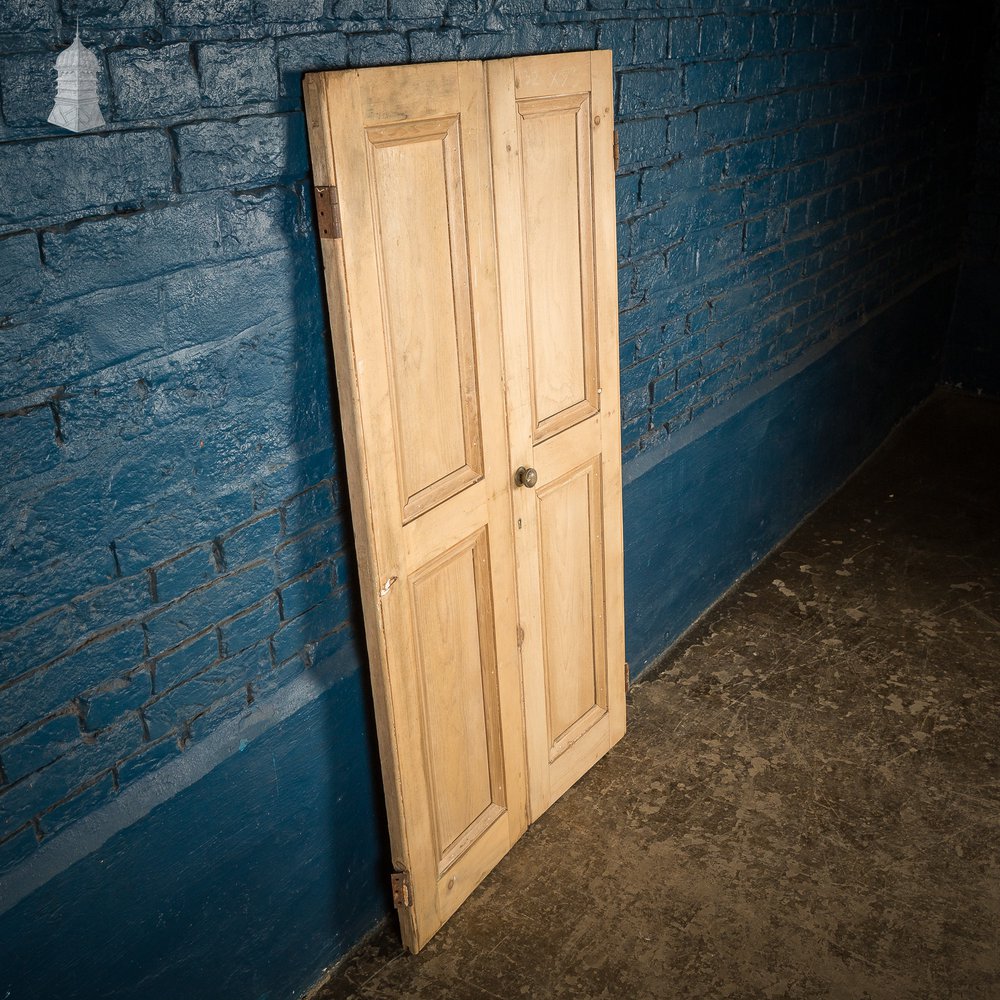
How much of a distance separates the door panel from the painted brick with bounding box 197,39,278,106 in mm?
90

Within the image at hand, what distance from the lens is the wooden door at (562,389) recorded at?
8.51 ft

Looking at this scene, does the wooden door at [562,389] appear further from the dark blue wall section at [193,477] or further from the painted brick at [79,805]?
the painted brick at [79,805]

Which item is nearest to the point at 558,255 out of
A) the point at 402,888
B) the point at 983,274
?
the point at 402,888

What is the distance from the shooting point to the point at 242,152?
202cm

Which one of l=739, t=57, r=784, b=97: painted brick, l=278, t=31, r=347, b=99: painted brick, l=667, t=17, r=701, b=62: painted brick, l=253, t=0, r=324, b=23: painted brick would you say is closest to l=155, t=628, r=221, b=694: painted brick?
l=278, t=31, r=347, b=99: painted brick

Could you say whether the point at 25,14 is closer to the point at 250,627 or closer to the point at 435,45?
the point at 435,45

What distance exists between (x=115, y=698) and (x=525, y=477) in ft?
3.86

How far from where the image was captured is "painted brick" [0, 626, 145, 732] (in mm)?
1845

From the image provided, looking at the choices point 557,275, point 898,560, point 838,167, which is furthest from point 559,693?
point 838,167

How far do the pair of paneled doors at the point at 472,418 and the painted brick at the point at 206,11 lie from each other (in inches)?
6.7

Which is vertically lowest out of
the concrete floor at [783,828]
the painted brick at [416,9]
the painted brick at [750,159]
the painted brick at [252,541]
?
the concrete floor at [783,828]

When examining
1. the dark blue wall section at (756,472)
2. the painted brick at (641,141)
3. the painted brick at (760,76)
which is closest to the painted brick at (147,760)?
the dark blue wall section at (756,472)

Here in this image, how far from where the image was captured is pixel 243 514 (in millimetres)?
2199

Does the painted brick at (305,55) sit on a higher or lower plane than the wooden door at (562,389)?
higher
